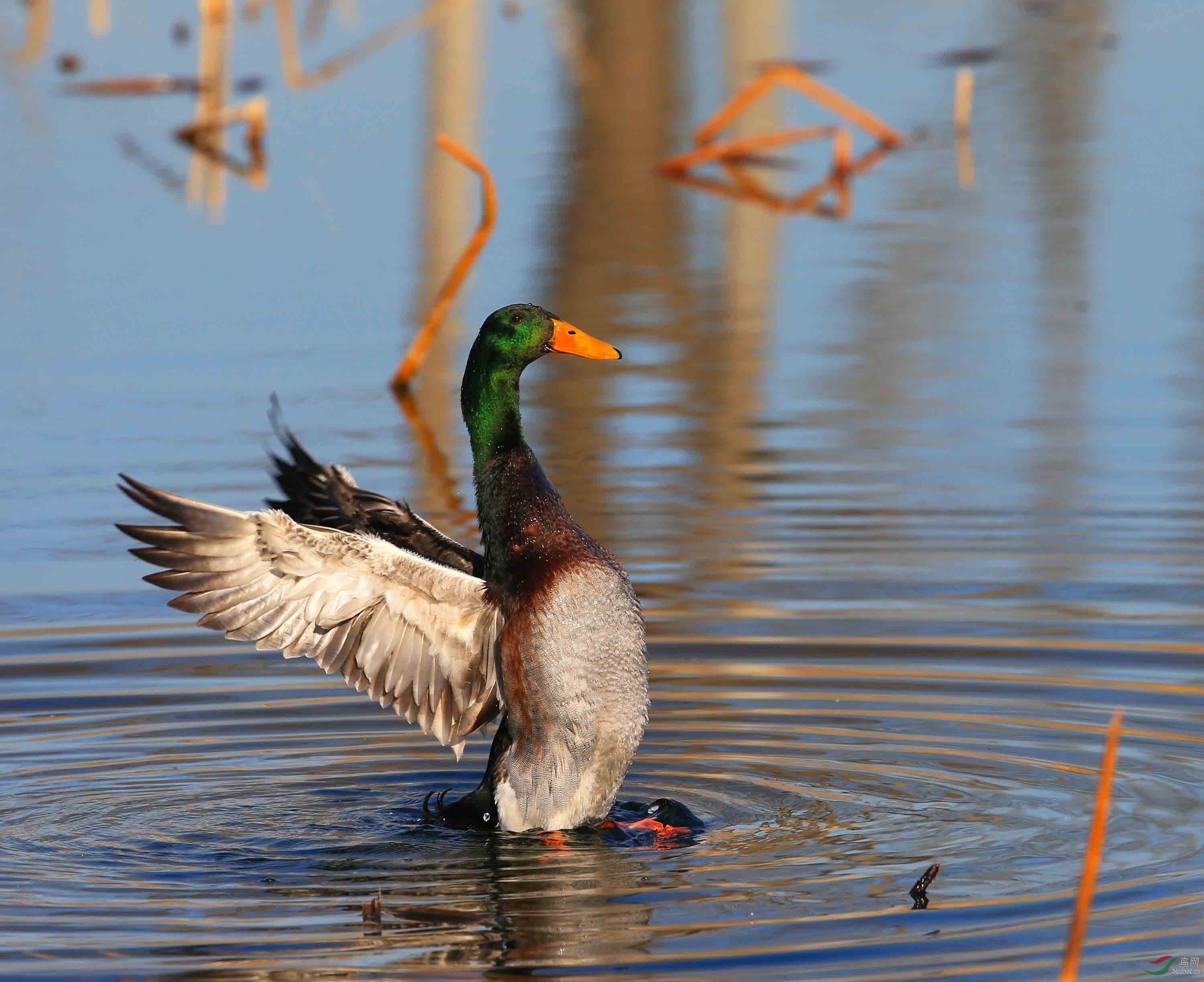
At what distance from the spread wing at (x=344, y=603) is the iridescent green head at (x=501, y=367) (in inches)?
20.3

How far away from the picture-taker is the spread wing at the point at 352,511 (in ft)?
22.9

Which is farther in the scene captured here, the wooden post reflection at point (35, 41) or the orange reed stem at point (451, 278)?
the wooden post reflection at point (35, 41)

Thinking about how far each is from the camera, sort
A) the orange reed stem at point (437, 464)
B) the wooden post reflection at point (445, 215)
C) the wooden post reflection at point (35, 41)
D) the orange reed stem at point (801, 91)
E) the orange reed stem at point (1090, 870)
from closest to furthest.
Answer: the orange reed stem at point (1090, 870) → the orange reed stem at point (437, 464) → the wooden post reflection at point (445, 215) → the orange reed stem at point (801, 91) → the wooden post reflection at point (35, 41)

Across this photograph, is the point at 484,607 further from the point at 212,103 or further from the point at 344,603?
the point at 212,103

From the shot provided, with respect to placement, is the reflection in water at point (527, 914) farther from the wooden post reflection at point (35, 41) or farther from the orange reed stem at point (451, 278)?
the wooden post reflection at point (35, 41)

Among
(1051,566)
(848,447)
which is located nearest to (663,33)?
(848,447)

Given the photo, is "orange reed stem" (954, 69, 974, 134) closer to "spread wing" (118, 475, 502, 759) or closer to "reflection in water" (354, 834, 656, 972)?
"spread wing" (118, 475, 502, 759)

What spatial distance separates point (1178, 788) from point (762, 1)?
48.8ft

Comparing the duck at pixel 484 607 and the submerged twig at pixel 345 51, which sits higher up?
the submerged twig at pixel 345 51

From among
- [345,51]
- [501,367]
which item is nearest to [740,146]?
[345,51]

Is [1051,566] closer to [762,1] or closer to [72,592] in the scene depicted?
[72,592]

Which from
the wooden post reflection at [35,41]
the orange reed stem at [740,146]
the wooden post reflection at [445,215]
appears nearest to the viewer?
the wooden post reflection at [445,215]

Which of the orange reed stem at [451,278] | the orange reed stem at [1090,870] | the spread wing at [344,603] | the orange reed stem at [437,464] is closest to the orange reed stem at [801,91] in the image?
the orange reed stem at [451,278]
